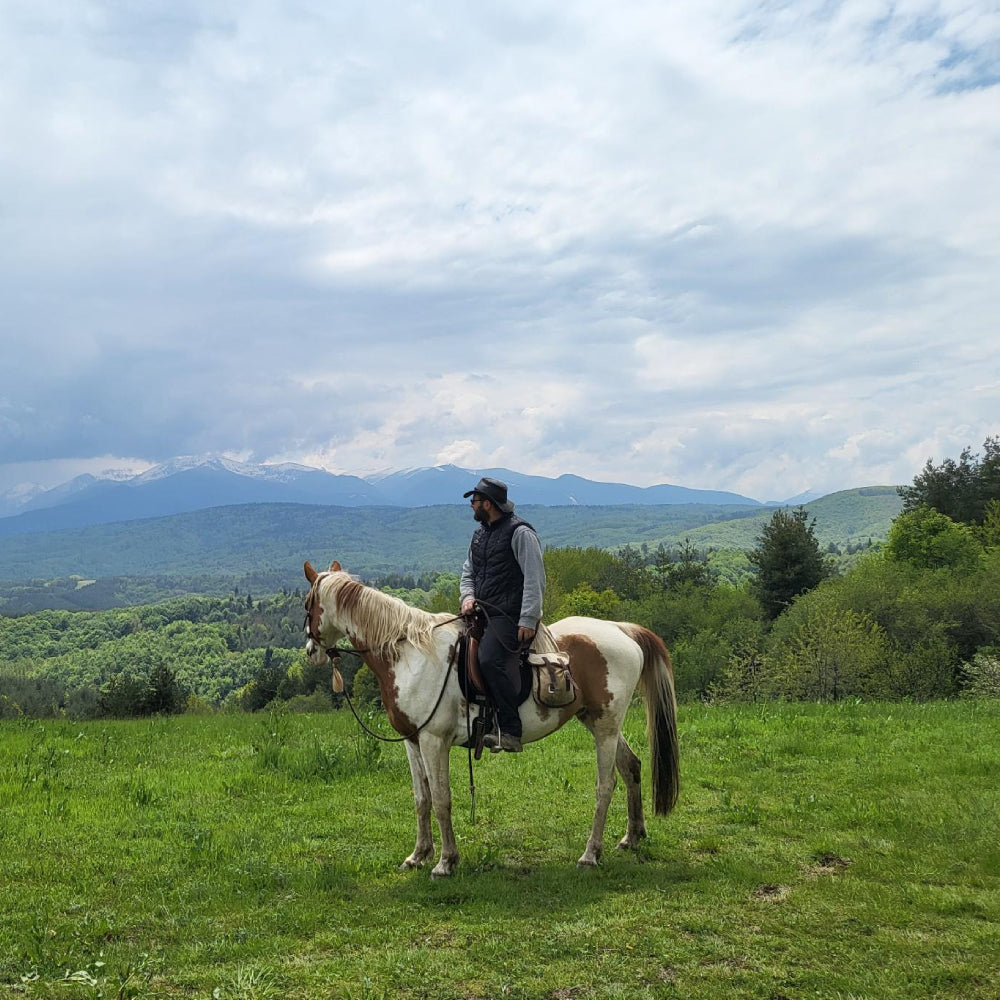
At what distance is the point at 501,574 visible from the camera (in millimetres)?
7250

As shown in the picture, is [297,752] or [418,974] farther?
[297,752]

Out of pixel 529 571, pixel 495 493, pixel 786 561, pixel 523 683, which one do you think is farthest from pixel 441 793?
pixel 786 561

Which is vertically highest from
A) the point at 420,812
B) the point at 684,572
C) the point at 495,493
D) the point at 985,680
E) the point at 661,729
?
the point at 495,493

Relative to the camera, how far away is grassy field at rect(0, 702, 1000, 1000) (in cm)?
498

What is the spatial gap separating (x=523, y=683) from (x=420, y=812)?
1.63m

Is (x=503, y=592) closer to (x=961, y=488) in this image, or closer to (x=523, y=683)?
(x=523, y=683)

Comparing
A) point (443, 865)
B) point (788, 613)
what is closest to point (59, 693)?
point (788, 613)

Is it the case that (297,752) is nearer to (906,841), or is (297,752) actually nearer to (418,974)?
(418,974)

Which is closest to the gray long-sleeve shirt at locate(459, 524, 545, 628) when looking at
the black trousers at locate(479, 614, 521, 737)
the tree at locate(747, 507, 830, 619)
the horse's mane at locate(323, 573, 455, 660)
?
the black trousers at locate(479, 614, 521, 737)

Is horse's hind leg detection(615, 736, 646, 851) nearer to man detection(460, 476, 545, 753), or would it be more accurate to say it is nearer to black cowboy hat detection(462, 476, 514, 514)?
man detection(460, 476, 545, 753)

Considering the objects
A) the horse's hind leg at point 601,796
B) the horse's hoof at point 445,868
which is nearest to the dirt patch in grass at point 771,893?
the horse's hind leg at point 601,796

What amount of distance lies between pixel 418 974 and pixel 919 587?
144 ft

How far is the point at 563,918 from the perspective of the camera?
5.93 m

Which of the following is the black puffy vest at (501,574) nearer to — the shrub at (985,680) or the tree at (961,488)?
the shrub at (985,680)
